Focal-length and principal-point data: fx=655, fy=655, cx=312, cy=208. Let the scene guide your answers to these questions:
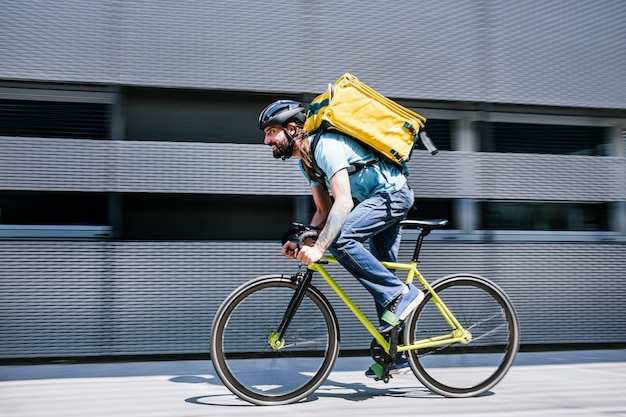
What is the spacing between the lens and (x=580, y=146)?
6508 millimetres

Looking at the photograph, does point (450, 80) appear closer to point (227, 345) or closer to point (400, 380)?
point (400, 380)

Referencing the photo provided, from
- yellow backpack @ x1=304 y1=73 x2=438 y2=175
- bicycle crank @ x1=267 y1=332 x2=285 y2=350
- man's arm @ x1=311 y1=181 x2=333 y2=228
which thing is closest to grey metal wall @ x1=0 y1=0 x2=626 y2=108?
man's arm @ x1=311 y1=181 x2=333 y2=228

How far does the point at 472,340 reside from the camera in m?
4.04

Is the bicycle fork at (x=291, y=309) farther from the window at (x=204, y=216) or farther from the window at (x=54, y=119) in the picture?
the window at (x=54, y=119)

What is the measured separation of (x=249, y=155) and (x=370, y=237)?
2048 millimetres

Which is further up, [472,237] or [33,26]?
[33,26]

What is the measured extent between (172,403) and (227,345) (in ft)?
1.89

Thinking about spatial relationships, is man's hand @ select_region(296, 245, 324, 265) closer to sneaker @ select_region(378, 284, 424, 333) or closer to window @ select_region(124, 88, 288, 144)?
sneaker @ select_region(378, 284, 424, 333)

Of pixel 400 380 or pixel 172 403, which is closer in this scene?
pixel 172 403

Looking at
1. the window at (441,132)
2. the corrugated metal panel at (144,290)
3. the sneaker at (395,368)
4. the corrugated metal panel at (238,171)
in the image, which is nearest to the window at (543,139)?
the corrugated metal panel at (238,171)

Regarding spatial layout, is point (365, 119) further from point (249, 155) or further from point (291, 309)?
point (249, 155)

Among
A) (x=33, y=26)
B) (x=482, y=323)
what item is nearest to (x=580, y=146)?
(x=482, y=323)

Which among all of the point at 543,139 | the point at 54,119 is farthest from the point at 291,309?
the point at 543,139

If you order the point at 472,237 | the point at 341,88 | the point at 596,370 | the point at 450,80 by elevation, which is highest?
the point at 450,80
